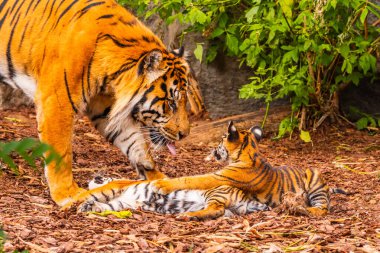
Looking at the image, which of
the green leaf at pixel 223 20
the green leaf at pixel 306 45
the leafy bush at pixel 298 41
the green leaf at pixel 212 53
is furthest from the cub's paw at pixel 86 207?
the green leaf at pixel 212 53

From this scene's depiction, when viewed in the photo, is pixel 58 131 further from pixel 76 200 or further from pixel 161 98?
pixel 161 98

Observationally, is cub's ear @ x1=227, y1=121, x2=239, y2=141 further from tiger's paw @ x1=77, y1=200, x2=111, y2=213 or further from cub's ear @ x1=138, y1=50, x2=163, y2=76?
tiger's paw @ x1=77, y1=200, x2=111, y2=213

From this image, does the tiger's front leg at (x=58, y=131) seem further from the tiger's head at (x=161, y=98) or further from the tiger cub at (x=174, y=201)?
the tiger's head at (x=161, y=98)

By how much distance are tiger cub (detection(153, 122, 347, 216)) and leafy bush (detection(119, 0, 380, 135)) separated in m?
1.65

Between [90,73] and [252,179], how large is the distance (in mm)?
1389

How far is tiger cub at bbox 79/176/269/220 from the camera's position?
4857mm

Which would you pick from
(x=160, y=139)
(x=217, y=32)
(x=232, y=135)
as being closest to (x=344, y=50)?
(x=217, y=32)

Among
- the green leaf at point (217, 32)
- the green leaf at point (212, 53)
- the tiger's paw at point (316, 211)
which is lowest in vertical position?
the tiger's paw at point (316, 211)

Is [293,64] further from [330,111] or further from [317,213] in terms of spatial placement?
[317,213]

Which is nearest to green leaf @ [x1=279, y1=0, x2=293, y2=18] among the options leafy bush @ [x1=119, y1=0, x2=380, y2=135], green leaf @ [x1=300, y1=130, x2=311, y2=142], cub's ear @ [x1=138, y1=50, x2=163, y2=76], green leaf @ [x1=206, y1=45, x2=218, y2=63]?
leafy bush @ [x1=119, y1=0, x2=380, y2=135]

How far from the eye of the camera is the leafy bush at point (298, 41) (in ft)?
22.2

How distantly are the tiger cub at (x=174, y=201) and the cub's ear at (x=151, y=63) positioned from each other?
804 mm

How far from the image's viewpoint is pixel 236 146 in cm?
530

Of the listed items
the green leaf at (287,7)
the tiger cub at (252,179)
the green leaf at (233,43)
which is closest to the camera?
the tiger cub at (252,179)
